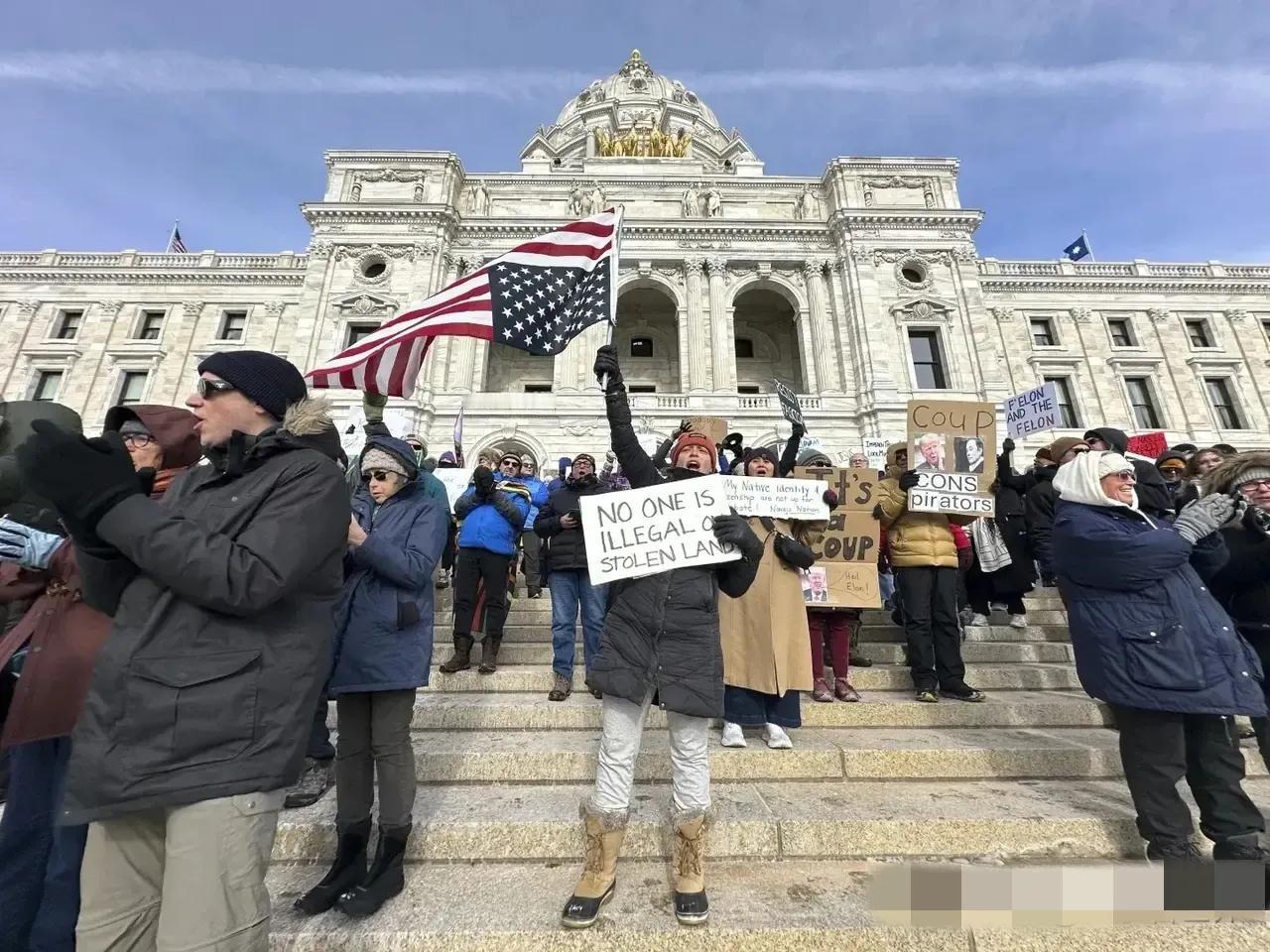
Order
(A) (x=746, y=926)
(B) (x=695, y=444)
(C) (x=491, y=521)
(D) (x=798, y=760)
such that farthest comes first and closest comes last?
(C) (x=491, y=521) < (D) (x=798, y=760) < (B) (x=695, y=444) < (A) (x=746, y=926)

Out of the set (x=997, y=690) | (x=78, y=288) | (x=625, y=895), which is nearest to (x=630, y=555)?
(x=625, y=895)

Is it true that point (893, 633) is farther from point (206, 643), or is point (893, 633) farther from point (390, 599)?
point (206, 643)

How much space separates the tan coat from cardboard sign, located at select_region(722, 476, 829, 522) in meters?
0.14

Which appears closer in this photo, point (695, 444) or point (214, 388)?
point (214, 388)

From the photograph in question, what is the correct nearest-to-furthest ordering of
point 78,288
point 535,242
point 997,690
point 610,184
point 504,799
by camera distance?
point 504,799 < point 535,242 < point 997,690 < point 610,184 < point 78,288

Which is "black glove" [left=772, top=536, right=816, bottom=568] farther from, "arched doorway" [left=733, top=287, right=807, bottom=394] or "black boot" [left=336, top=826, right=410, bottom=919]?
"arched doorway" [left=733, top=287, right=807, bottom=394]

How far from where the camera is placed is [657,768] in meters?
3.41

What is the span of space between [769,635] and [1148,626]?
74.6 inches

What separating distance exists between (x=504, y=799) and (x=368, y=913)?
0.95 metres

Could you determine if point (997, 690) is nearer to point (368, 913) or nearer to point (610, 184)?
point (368, 913)

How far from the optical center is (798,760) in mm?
3486

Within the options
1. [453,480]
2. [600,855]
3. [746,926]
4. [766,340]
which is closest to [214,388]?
[600,855]

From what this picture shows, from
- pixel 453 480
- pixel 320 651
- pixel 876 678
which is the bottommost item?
pixel 876 678

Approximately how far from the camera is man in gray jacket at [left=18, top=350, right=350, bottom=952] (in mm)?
1346
